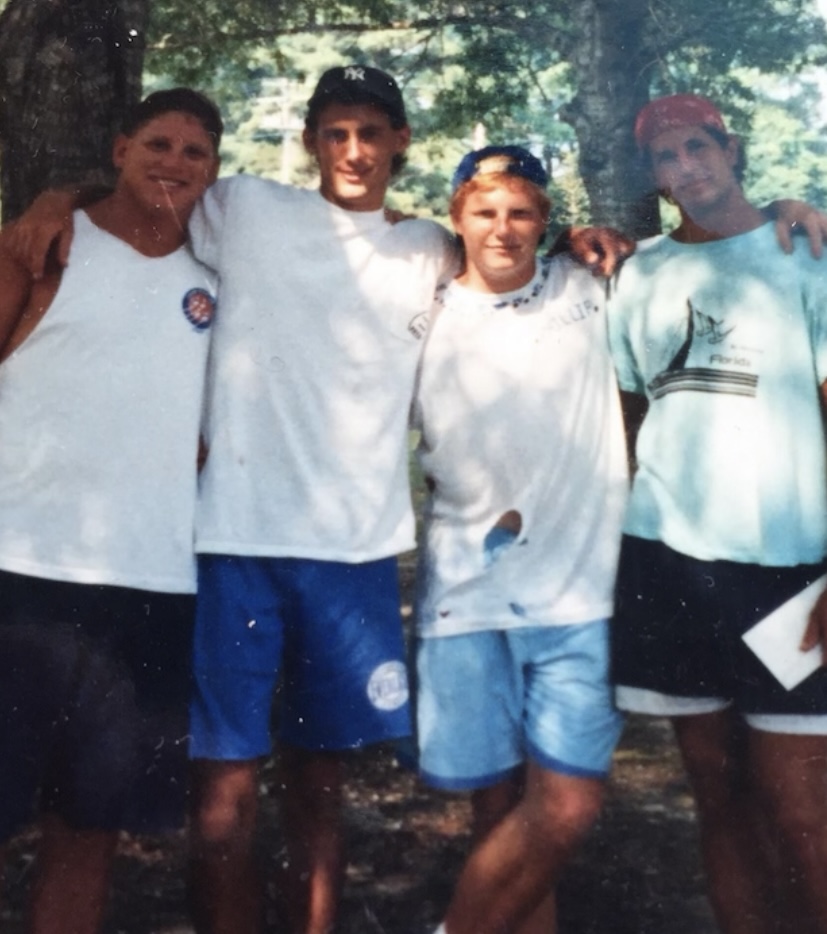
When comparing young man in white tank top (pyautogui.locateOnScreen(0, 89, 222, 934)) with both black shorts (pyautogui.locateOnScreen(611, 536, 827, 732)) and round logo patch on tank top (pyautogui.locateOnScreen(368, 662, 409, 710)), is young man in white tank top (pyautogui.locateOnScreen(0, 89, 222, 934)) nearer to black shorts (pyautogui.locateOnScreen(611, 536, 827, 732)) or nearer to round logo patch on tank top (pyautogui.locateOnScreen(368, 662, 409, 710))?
round logo patch on tank top (pyautogui.locateOnScreen(368, 662, 409, 710))

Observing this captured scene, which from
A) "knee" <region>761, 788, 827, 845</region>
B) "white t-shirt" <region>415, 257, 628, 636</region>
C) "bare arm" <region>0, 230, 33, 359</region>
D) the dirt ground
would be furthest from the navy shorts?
"knee" <region>761, 788, 827, 845</region>

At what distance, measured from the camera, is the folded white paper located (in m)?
2.67

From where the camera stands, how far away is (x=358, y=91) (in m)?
2.91

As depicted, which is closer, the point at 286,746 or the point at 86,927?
the point at 86,927

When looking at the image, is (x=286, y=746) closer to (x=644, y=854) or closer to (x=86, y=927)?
(x=86, y=927)

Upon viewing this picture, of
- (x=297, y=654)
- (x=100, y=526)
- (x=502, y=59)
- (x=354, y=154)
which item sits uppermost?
(x=502, y=59)

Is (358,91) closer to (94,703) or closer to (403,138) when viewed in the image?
(403,138)

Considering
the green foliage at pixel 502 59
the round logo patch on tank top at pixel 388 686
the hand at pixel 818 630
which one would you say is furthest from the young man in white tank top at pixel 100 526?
the hand at pixel 818 630

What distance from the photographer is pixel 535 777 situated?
2832 millimetres

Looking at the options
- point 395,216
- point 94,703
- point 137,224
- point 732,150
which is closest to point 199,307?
point 137,224

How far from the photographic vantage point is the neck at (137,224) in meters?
2.77

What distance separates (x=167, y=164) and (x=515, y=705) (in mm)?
1553

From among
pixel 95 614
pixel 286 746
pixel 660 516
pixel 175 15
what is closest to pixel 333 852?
pixel 286 746

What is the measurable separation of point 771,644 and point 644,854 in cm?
139
